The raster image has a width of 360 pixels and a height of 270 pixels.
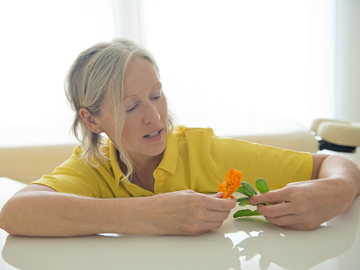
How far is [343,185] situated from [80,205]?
73 cm

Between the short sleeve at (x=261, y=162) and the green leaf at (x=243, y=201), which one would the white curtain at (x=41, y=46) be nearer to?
the short sleeve at (x=261, y=162)

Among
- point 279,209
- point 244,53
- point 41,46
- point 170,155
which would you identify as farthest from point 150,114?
point 41,46

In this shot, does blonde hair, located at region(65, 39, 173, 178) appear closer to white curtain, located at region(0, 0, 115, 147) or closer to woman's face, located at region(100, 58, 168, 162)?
woman's face, located at region(100, 58, 168, 162)

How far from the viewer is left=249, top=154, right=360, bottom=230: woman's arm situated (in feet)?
3.21

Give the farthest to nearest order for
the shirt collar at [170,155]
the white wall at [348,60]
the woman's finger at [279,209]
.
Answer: the white wall at [348,60] < the shirt collar at [170,155] < the woman's finger at [279,209]

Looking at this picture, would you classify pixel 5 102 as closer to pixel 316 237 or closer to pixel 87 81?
pixel 87 81

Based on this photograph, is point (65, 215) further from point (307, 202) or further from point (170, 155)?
point (307, 202)

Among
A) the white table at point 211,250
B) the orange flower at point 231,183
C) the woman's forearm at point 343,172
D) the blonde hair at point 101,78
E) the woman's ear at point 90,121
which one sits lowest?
the white table at point 211,250

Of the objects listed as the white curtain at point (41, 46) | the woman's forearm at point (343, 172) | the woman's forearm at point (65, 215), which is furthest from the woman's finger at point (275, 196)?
the white curtain at point (41, 46)

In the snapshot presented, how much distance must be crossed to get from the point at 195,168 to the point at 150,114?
0.27 metres

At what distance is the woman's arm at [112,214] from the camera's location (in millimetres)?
988

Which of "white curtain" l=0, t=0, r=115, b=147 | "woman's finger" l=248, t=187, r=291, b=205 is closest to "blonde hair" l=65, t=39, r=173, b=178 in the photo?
"woman's finger" l=248, t=187, r=291, b=205

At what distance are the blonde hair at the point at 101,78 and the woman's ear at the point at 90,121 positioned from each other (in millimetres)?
21

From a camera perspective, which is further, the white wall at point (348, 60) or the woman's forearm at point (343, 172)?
the white wall at point (348, 60)
